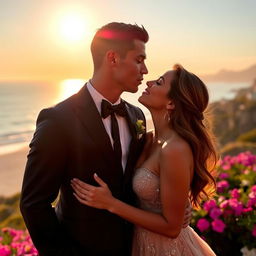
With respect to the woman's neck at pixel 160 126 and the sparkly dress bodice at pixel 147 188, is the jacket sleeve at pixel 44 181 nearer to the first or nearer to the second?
the sparkly dress bodice at pixel 147 188

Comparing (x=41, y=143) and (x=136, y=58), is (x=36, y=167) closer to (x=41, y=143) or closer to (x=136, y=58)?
(x=41, y=143)

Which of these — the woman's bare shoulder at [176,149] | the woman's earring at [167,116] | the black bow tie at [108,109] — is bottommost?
the woman's bare shoulder at [176,149]

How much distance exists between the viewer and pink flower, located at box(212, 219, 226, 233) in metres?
5.09

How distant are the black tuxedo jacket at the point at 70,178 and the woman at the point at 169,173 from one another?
146mm

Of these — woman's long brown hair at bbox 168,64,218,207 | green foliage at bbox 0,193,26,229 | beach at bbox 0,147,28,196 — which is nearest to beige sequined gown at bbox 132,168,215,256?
woman's long brown hair at bbox 168,64,218,207

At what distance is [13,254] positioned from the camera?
4840 mm

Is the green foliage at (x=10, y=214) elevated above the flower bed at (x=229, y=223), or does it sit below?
below

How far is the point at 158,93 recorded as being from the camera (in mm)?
3902

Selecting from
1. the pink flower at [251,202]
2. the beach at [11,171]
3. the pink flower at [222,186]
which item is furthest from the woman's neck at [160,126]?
the beach at [11,171]

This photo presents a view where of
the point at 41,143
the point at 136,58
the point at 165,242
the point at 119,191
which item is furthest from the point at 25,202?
the point at 136,58

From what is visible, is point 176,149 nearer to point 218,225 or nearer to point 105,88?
point 105,88

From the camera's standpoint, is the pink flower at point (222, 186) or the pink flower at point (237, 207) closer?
the pink flower at point (237, 207)

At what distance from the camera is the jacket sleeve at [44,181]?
3.17 m

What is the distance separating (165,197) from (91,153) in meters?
0.72
